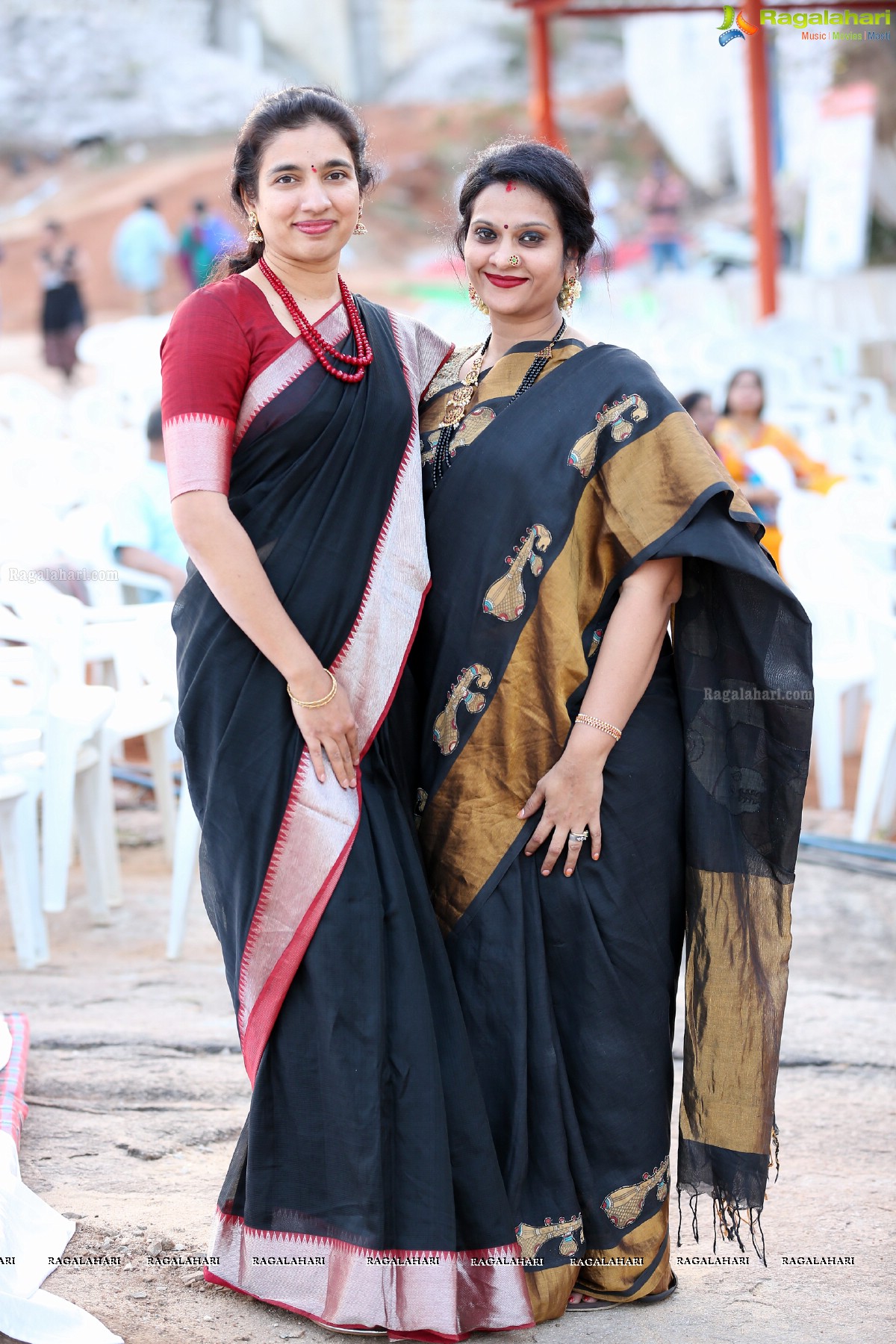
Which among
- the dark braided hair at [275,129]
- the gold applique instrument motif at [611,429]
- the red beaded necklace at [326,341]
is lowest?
the gold applique instrument motif at [611,429]

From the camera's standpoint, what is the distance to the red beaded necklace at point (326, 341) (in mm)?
1869

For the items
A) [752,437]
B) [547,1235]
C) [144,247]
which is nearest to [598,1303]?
[547,1235]

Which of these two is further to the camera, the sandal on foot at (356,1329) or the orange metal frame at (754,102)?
the orange metal frame at (754,102)

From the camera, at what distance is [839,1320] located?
78.0 inches

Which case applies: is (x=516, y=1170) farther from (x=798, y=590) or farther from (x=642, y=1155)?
(x=798, y=590)

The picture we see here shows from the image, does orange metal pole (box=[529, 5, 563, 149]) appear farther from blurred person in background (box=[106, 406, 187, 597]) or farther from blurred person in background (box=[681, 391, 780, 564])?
blurred person in background (box=[106, 406, 187, 597])

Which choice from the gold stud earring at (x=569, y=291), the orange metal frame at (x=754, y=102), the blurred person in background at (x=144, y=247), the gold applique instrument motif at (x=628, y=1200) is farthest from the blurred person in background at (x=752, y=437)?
the blurred person in background at (x=144, y=247)

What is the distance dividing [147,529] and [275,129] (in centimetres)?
298

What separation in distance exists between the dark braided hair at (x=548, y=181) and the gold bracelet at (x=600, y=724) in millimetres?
668

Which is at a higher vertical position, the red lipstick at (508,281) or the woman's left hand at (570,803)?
the red lipstick at (508,281)

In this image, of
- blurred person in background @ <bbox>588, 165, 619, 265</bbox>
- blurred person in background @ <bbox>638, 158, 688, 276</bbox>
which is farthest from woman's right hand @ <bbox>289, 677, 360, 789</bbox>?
blurred person in background @ <bbox>638, 158, 688, 276</bbox>

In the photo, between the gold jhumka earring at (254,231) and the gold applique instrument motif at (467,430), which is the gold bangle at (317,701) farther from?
the gold jhumka earring at (254,231)

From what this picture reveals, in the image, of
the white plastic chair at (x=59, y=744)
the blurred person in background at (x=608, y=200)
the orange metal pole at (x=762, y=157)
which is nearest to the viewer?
the white plastic chair at (x=59, y=744)

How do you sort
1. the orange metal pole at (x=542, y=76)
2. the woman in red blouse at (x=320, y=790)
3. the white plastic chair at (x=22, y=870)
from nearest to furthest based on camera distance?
the woman in red blouse at (x=320, y=790) < the white plastic chair at (x=22, y=870) < the orange metal pole at (x=542, y=76)
